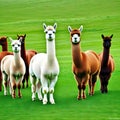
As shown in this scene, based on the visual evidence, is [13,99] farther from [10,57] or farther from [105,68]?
[105,68]

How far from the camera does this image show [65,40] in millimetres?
38219

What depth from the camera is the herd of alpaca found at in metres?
12.1

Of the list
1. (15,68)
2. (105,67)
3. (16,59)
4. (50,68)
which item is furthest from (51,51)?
(105,67)

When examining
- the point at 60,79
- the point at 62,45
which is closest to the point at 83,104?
the point at 60,79

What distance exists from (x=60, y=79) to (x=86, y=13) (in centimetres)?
4952

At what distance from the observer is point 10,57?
13.9 meters

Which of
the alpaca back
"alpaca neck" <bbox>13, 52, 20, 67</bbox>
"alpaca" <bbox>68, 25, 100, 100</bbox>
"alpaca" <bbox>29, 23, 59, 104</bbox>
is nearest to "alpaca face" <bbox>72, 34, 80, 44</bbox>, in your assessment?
"alpaca" <bbox>68, 25, 100, 100</bbox>

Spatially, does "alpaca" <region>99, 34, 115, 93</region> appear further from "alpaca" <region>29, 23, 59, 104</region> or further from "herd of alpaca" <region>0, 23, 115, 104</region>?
"alpaca" <region>29, 23, 59, 104</region>

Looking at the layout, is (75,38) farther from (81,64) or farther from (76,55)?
(81,64)

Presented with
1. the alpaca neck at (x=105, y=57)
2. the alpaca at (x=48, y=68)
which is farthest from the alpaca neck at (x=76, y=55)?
the alpaca neck at (x=105, y=57)

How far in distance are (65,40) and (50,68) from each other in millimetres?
26179

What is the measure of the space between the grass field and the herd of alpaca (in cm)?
32

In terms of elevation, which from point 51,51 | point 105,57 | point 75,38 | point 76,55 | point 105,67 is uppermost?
point 75,38

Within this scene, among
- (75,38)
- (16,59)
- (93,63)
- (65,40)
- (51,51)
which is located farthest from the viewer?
(65,40)
